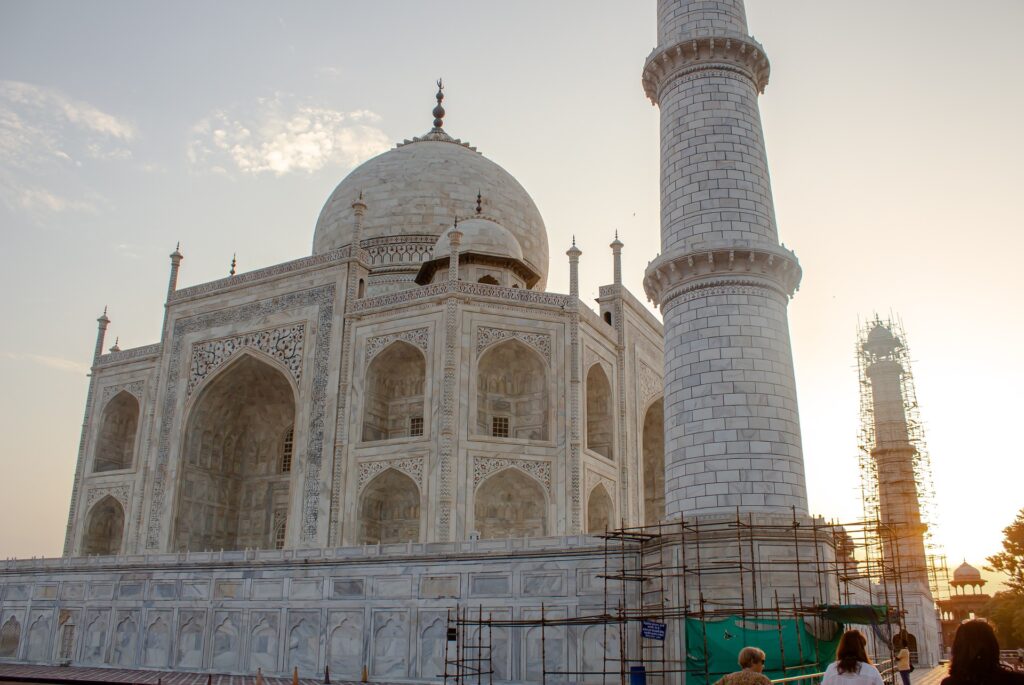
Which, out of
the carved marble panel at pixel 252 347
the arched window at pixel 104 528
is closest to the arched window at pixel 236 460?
the carved marble panel at pixel 252 347

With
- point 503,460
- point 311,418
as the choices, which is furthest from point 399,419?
point 503,460

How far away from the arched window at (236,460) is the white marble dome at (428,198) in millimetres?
5516

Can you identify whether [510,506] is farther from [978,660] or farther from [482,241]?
[978,660]

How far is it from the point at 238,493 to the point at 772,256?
19.6 m

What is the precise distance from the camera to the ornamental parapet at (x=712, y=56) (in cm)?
1264

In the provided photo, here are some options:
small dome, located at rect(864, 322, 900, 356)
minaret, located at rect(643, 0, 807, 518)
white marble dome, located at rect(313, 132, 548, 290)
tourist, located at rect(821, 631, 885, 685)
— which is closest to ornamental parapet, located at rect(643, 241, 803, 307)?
minaret, located at rect(643, 0, 807, 518)

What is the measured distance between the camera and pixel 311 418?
74.7 ft

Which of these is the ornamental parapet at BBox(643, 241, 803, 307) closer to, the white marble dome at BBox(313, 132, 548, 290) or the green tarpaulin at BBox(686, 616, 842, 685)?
the green tarpaulin at BBox(686, 616, 842, 685)

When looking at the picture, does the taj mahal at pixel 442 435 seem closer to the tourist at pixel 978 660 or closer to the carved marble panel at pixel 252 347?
the carved marble panel at pixel 252 347

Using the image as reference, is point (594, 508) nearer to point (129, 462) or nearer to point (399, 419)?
point (399, 419)

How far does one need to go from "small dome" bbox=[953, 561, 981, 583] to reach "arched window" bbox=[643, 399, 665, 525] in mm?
22858

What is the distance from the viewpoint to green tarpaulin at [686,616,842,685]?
10.0 m

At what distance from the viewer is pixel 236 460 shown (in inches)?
1065

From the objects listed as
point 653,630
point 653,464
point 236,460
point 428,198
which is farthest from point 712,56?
point 236,460
